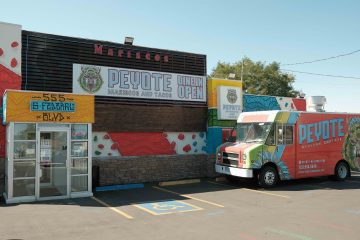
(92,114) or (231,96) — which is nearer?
(92,114)

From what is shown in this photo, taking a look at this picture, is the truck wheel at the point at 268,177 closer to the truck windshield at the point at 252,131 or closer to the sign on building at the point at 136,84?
the truck windshield at the point at 252,131

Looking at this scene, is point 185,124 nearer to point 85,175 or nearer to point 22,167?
point 85,175

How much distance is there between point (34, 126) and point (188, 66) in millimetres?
7979

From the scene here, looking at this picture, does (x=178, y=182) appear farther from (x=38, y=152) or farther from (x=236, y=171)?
(x=38, y=152)

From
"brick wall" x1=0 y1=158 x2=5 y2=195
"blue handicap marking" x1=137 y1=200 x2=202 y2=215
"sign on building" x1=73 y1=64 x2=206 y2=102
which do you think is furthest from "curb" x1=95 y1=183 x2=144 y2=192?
"sign on building" x1=73 y1=64 x2=206 y2=102

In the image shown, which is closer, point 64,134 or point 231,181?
point 64,134

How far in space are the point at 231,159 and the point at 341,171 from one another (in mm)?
5234

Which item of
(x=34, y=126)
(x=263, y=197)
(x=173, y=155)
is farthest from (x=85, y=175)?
(x=263, y=197)

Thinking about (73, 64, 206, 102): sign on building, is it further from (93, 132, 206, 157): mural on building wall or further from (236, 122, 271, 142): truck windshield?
(236, 122, 271, 142): truck windshield

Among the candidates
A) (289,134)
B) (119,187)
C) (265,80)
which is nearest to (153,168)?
(119,187)

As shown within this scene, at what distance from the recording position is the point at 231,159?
14.3 m

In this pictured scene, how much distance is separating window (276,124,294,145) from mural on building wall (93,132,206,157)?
4415 millimetres

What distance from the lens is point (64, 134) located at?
480 inches

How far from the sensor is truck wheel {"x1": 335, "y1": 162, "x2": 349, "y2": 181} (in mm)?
15539
